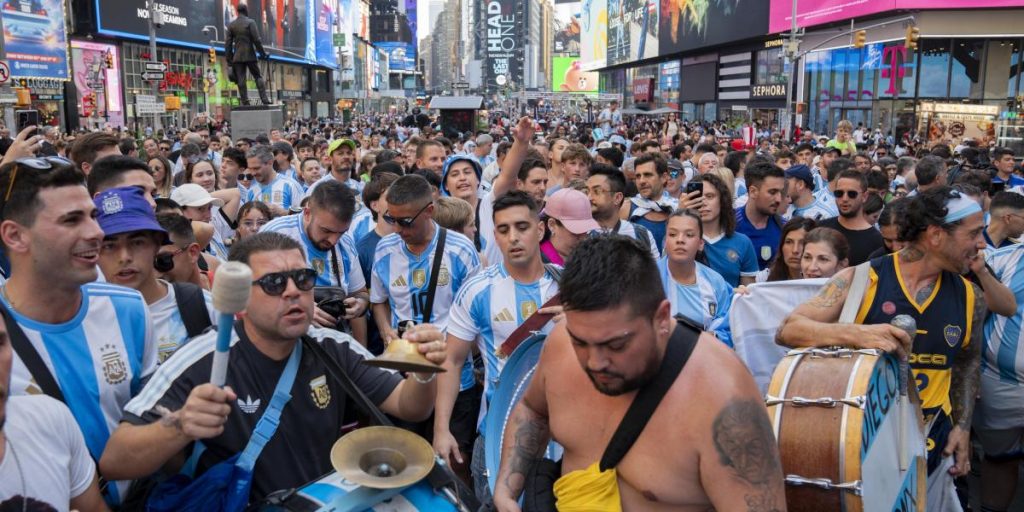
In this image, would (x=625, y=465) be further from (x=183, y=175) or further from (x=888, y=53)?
(x=888, y=53)

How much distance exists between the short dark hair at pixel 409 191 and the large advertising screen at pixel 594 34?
326 ft

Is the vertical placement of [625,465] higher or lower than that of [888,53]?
lower

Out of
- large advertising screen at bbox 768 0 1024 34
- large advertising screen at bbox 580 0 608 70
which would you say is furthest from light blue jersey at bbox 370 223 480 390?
large advertising screen at bbox 580 0 608 70

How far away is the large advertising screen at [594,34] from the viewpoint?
336 feet

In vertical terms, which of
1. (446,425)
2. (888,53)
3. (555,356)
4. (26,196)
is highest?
(888,53)

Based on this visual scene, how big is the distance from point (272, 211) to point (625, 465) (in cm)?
589

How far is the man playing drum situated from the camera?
13.2 ft

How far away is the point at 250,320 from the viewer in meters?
3.18

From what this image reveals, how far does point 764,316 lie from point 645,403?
2145 millimetres

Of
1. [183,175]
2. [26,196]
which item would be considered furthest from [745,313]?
[183,175]

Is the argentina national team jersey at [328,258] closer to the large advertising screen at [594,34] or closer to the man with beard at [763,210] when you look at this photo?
the man with beard at [763,210]

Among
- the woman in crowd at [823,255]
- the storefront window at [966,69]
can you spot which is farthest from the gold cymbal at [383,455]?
the storefront window at [966,69]

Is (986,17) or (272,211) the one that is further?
(986,17)

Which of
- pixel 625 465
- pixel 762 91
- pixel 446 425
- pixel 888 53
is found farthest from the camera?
pixel 762 91
